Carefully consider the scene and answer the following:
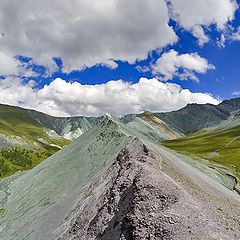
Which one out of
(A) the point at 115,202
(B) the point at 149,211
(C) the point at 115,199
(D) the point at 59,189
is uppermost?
(B) the point at 149,211

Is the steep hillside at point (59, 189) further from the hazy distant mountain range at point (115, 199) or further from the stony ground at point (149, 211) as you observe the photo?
the stony ground at point (149, 211)

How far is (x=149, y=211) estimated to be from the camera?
22.8m

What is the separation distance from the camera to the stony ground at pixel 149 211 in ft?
69.4

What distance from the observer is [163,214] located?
22.2 metres

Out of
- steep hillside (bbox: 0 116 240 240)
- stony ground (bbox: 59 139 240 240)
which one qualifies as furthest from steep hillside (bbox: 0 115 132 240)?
stony ground (bbox: 59 139 240 240)

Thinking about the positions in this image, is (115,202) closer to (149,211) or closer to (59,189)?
(149,211)

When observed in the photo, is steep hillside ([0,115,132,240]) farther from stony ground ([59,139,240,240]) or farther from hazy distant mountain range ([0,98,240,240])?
stony ground ([59,139,240,240])

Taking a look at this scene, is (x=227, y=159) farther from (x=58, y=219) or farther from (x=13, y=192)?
(x=58, y=219)

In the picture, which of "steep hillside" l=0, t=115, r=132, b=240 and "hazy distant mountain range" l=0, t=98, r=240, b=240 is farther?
"steep hillside" l=0, t=115, r=132, b=240

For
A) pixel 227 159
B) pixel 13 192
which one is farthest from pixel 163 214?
pixel 227 159

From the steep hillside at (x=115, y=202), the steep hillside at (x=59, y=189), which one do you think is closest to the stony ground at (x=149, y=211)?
the steep hillside at (x=115, y=202)

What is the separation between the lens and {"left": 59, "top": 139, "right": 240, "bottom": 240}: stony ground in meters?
21.1

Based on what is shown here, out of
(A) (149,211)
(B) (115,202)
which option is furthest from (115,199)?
(A) (149,211)

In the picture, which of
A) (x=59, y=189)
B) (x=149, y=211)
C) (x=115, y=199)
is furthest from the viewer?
(x=59, y=189)
